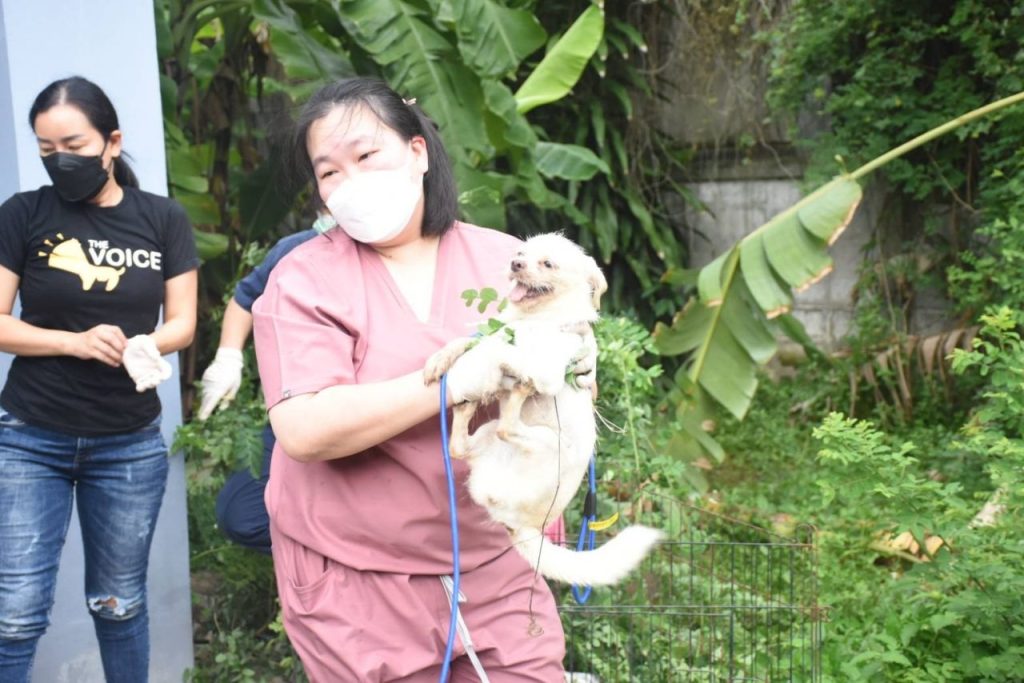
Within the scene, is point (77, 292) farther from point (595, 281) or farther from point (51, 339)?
point (595, 281)

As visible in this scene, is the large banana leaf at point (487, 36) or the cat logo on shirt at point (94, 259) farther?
the large banana leaf at point (487, 36)

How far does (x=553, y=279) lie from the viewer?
1.69m

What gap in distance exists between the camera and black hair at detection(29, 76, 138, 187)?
2.66 m

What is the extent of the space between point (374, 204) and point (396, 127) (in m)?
0.18

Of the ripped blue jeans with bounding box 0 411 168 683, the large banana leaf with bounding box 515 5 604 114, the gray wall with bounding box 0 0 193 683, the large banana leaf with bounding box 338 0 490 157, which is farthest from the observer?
the large banana leaf with bounding box 515 5 604 114

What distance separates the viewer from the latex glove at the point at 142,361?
8.63ft

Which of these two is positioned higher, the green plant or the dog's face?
the dog's face

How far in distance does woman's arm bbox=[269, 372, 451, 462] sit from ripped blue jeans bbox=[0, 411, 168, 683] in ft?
4.39

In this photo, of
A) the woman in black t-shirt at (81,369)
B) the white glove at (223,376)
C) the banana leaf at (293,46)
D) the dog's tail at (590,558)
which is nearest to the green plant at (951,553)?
the dog's tail at (590,558)

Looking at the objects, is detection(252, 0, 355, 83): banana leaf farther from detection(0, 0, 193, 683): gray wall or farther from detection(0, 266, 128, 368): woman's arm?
detection(0, 266, 128, 368): woman's arm

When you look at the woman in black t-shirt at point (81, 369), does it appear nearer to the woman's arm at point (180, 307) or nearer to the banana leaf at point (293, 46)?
the woman's arm at point (180, 307)

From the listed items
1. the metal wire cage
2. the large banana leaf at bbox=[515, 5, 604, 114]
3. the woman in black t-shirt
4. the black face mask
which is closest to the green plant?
the metal wire cage

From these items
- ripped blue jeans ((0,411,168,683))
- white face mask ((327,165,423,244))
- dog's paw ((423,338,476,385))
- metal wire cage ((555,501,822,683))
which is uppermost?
white face mask ((327,165,423,244))

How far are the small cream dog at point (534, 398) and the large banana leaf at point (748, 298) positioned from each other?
3.11 meters
